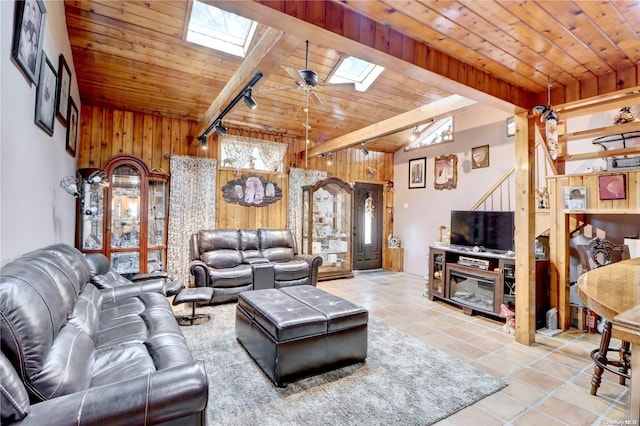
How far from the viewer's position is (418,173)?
21.6ft

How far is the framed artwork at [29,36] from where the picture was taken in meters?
1.59

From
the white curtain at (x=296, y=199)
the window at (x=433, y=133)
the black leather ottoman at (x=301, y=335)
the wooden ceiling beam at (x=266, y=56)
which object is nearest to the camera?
the wooden ceiling beam at (x=266, y=56)

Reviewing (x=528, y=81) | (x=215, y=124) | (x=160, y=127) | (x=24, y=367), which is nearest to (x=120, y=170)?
(x=160, y=127)

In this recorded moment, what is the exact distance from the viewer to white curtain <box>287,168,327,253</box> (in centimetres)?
613

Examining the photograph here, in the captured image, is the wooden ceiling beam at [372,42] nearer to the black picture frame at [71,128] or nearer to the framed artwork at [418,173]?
the black picture frame at [71,128]

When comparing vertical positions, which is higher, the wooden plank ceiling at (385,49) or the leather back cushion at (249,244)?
the wooden plank ceiling at (385,49)

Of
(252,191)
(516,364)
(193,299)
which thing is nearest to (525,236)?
(516,364)

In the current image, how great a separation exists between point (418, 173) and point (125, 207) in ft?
18.1

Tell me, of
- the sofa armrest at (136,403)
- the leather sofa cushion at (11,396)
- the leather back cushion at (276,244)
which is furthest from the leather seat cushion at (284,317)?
the leather back cushion at (276,244)

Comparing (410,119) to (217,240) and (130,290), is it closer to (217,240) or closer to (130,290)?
(217,240)

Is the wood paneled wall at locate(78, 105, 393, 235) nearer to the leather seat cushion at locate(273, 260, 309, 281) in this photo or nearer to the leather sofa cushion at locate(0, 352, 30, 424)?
the leather seat cushion at locate(273, 260, 309, 281)

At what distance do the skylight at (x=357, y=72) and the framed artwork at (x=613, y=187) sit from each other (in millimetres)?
2866

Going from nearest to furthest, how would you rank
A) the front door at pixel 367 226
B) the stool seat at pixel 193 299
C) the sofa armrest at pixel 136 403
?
the sofa armrest at pixel 136 403, the stool seat at pixel 193 299, the front door at pixel 367 226

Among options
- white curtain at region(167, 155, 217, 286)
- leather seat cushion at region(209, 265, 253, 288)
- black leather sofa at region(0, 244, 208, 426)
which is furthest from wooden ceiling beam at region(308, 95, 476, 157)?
black leather sofa at region(0, 244, 208, 426)
